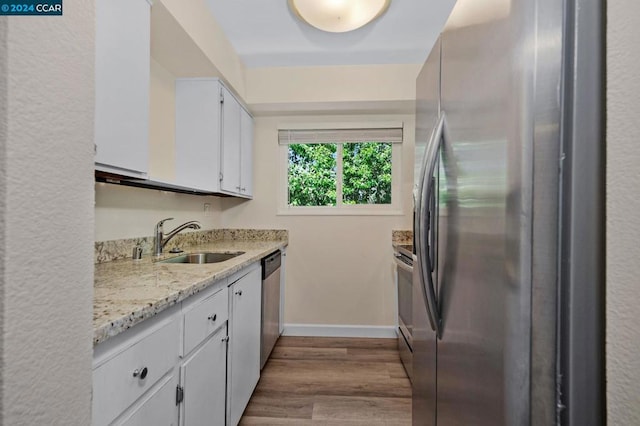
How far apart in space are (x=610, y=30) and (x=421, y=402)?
1.33 meters

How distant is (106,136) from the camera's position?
Answer: 1.10 meters

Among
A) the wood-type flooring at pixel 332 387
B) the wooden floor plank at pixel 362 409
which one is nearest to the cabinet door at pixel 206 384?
the wood-type flooring at pixel 332 387

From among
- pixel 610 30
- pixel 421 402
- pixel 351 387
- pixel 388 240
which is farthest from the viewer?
pixel 388 240

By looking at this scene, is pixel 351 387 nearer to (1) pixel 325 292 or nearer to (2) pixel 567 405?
(1) pixel 325 292

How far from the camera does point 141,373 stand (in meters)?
0.81

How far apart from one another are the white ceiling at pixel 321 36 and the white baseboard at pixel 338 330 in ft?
8.37

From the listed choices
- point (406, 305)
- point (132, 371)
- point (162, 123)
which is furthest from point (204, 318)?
point (406, 305)

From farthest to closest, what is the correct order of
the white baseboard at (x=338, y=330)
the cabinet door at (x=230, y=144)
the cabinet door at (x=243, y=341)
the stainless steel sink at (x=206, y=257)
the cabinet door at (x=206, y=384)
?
1. the white baseboard at (x=338, y=330)
2. the cabinet door at (x=230, y=144)
3. the stainless steel sink at (x=206, y=257)
4. the cabinet door at (x=243, y=341)
5. the cabinet door at (x=206, y=384)

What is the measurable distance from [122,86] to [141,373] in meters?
1.04

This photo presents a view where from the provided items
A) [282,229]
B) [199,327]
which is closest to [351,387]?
[199,327]

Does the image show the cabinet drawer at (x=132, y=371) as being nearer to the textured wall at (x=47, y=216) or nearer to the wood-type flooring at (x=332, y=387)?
the textured wall at (x=47, y=216)

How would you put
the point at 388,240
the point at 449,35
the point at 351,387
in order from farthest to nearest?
the point at 388,240
the point at 351,387
the point at 449,35

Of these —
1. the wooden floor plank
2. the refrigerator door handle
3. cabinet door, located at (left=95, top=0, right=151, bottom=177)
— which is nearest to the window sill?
the wooden floor plank

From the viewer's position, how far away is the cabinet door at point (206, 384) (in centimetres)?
106
